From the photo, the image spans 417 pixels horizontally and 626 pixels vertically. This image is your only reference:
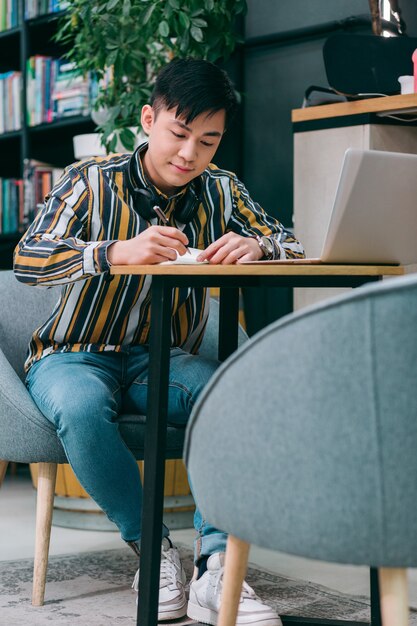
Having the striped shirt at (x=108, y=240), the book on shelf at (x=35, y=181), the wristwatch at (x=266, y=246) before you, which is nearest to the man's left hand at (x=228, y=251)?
the wristwatch at (x=266, y=246)

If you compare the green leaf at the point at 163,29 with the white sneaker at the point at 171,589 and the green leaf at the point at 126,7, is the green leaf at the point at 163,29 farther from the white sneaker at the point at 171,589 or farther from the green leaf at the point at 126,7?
the white sneaker at the point at 171,589

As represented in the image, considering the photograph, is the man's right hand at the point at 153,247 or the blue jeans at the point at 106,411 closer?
the man's right hand at the point at 153,247

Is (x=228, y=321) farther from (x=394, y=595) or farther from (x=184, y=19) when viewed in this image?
(x=184, y=19)

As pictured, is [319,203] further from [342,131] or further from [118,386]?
[118,386]

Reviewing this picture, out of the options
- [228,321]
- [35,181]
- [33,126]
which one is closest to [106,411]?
[228,321]

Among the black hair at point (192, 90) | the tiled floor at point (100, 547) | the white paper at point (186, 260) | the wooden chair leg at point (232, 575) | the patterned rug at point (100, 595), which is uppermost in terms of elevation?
the black hair at point (192, 90)

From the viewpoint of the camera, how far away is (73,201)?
1905 millimetres

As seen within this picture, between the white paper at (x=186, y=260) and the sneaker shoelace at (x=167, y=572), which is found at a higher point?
the white paper at (x=186, y=260)

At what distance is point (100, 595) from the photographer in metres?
2.07

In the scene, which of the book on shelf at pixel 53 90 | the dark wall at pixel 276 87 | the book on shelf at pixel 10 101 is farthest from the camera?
the book on shelf at pixel 10 101

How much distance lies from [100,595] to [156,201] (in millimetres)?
824

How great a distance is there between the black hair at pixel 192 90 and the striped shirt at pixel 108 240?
152 mm

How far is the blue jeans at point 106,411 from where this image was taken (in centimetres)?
179

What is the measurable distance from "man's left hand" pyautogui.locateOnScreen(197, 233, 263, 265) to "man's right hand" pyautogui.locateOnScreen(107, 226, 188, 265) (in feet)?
0.15
